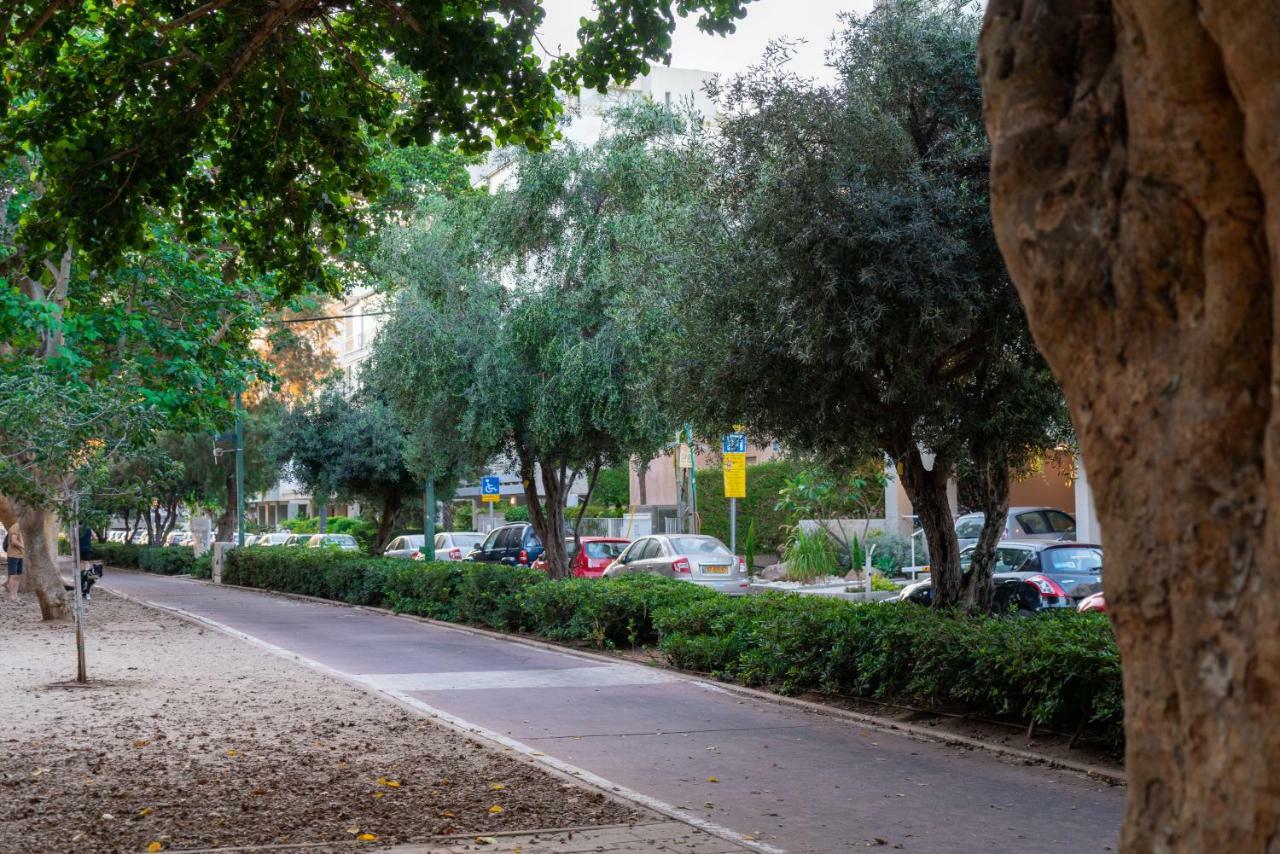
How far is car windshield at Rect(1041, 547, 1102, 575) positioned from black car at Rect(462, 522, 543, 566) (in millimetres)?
18155

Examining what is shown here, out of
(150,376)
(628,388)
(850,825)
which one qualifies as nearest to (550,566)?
(628,388)

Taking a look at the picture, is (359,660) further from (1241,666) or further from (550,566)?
(1241,666)

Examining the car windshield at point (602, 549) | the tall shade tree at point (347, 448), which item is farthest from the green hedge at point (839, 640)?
the tall shade tree at point (347, 448)

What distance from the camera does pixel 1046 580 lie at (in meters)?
17.2

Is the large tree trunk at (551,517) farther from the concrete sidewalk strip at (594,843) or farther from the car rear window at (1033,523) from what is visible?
the concrete sidewalk strip at (594,843)

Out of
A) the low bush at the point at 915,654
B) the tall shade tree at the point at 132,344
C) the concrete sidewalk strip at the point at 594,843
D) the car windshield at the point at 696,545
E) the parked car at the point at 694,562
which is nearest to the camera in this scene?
the concrete sidewalk strip at the point at 594,843

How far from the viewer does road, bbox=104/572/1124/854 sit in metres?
7.50

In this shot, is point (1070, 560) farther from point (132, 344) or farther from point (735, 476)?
point (132, 344)

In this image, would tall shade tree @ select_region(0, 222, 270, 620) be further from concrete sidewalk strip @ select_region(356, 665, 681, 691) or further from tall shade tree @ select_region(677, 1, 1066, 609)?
tall shade tree @ select_region(677, 1, 1066, 609)

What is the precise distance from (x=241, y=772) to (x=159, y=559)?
144 ft

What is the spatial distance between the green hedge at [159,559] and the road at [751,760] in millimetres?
28653

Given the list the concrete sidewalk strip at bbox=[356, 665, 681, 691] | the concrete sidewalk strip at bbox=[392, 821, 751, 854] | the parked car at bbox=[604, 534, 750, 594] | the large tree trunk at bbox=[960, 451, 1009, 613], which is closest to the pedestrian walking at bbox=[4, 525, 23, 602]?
the parked car at bbox=[604, 534, 750, 594]

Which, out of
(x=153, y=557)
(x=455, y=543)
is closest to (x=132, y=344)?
(x=455, y=543)

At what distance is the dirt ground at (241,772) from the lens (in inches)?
286
